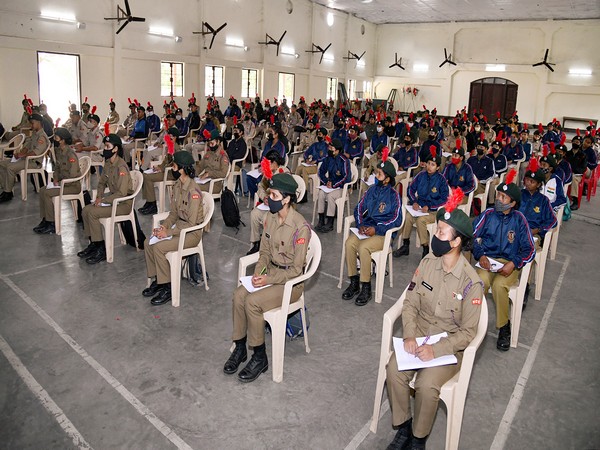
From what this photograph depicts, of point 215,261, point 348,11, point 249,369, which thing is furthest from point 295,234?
point 348,11

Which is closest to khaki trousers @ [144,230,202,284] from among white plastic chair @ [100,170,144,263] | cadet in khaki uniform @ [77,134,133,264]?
white plastic chair @ [100,170,144,263]

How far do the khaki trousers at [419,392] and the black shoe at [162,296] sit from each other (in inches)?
90.7

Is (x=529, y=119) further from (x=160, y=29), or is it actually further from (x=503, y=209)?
(x=503, y=209)

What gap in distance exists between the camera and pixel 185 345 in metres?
3.52

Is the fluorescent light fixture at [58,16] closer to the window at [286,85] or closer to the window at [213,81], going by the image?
the window at [213,81]

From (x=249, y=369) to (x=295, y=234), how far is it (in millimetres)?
961

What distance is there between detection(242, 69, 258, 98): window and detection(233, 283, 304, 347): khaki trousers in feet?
49.1

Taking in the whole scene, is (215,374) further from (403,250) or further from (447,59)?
(447,59)

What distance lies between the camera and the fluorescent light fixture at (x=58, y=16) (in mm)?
11000

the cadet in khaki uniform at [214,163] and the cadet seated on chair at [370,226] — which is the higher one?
the cadet in khaki uniform at [214,163]

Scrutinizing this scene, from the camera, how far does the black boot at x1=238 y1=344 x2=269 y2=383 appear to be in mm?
3131

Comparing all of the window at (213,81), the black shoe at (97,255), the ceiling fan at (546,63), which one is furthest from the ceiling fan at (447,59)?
the black shoe at (97,255)

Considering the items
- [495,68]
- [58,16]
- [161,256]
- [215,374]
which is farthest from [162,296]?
[495,68]

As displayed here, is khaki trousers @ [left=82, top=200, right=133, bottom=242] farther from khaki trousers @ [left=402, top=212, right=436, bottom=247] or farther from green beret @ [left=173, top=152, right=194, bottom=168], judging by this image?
khaki trousers @ [left=402, top=212, right=436, bottom=247]
